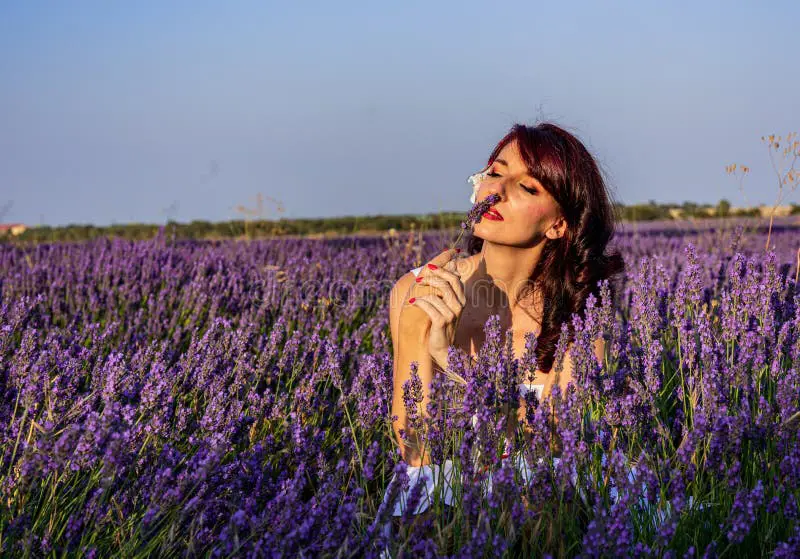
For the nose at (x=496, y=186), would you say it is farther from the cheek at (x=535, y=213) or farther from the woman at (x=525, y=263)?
the cheek at (x=535, y=213)

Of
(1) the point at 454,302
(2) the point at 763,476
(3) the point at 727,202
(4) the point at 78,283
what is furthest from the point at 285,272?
(3) the point at 727,202

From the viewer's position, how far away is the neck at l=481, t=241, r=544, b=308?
124 inches

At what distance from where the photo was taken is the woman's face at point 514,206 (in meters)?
2.91

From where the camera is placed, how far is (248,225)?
10.0 meters

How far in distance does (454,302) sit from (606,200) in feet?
3.90

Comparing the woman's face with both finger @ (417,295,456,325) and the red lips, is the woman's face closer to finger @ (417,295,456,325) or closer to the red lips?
the red lips

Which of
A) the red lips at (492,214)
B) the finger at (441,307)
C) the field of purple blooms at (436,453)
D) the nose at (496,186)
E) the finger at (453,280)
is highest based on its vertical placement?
the nose at (496,186)

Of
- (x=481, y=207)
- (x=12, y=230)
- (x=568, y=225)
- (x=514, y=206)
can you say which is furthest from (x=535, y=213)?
(x=12, y=230)

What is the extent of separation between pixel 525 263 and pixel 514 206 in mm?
369

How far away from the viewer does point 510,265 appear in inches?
126

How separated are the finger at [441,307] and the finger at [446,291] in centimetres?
1

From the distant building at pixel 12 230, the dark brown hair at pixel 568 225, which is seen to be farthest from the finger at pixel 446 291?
the distant building at pixel 12 230

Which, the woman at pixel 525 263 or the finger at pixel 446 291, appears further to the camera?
the woman at pixel 525 263

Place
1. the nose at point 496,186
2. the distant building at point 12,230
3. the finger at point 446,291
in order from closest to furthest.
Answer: the finger at point 446,291 < the nose at point 496,186 < the distant building at point 12,230
